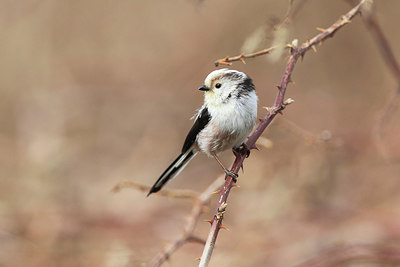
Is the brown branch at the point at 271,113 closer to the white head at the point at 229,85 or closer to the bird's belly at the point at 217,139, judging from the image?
the bird's belly at the point at 217,139

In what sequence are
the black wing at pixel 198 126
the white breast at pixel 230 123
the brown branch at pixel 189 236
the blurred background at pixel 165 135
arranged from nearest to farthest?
the brown branch at pixel 189 236 → the white breast at pixel 230 123 → the black wing at pixel 198 126 → the blurred background at pixel 165 135

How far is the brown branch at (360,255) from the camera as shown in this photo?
468 cm

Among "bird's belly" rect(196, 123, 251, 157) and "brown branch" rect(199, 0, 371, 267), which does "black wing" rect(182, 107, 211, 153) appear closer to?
"bird's belly" rect(196, 123, 251, 157)

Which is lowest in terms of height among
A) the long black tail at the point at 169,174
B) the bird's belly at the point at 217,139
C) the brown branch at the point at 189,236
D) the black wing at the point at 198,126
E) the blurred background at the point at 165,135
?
the brown branch at the point at 189,236

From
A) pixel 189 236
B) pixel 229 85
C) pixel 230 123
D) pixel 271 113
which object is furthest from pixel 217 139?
pixel 271 113

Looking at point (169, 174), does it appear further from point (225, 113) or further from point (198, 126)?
point (225, 113)

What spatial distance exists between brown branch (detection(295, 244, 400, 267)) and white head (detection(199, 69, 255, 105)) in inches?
74.9

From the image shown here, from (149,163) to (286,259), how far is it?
282 centimetres

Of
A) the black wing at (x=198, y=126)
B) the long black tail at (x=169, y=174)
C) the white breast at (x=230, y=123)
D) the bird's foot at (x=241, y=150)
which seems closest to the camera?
the bird's foot at (x=241, y=150)

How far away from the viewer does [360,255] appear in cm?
473

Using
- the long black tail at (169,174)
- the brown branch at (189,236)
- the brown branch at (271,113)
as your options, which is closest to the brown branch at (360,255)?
the brown branch at (189,236)

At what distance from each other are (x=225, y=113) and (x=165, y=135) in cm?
388

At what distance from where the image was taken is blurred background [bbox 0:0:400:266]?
5965mm

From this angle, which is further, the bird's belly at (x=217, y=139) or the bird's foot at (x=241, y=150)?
the bird's belly at (x=217, y=139)
